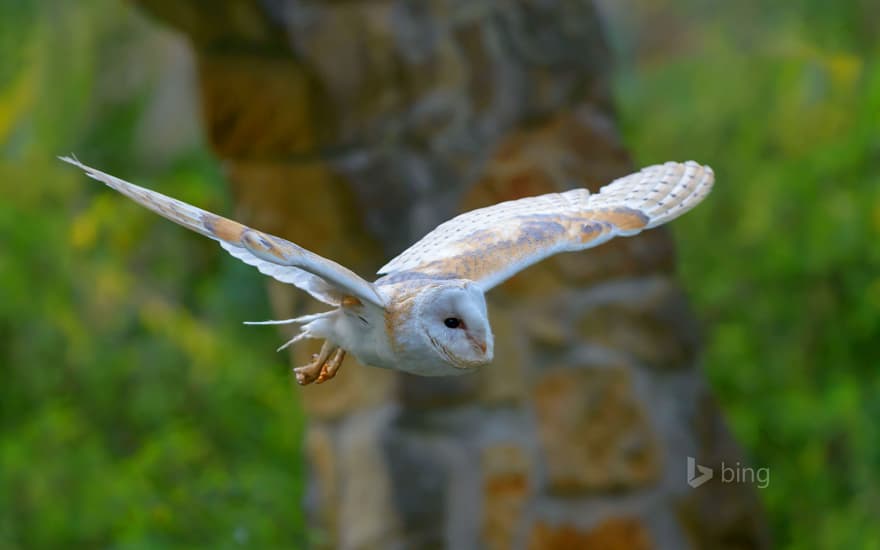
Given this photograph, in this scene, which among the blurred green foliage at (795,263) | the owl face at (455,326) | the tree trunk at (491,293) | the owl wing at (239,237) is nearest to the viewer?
the owl wing at (239,237)

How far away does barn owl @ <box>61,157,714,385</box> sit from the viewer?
152cm

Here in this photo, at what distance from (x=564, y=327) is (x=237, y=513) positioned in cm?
118

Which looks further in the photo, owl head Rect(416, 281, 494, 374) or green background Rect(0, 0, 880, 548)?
green background Rect(0, 0, 880, 548)

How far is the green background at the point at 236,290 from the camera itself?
4160 millimetres

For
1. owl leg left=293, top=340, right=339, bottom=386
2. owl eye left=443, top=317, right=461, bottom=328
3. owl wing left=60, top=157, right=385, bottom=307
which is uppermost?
owl wing left=60, top=157, right=385, bottom=307

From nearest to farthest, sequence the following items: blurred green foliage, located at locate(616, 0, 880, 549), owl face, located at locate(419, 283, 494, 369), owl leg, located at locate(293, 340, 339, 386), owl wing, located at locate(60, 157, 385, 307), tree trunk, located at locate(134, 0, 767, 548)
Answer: owl wing, located at locate(60, 157, 385, 307), owl face, located at locate(419, 283, 494, 369), owl leg, located at locate(293, 340, 339, 386), tree trunk, located at locate(134, 0, 767, 548), blurred green foliage, located at locate(616, 0, 880, 549)

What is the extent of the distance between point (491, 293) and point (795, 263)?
1472 mm

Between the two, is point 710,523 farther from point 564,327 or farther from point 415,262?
point 415,262

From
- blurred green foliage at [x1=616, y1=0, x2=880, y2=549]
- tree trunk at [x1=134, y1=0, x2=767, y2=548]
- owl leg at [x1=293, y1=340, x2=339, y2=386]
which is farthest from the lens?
blurred green foliage at [x1=616, y1=0, x2=880, y2=549]

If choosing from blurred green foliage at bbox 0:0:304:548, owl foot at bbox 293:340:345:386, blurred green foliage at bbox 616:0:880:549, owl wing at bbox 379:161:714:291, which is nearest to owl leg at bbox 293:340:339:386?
owl foot at bbox 293:340:345:386

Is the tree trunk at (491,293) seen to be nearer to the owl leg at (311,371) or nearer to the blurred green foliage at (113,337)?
the blurred green foliage at (113,337)

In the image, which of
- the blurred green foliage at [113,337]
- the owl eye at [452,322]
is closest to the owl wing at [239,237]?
the owl eye at [452,322]

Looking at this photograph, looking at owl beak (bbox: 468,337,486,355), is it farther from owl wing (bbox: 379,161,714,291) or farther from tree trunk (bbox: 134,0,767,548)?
tree trunk (bbox: 134,0,767,548)

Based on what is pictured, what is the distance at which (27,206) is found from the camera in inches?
219
